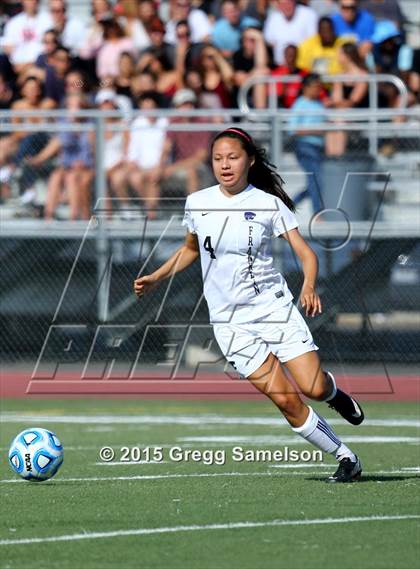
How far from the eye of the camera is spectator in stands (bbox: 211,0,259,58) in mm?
17234

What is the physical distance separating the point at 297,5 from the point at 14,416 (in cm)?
755

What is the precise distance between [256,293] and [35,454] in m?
1.61

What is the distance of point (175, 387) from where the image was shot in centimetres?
1490

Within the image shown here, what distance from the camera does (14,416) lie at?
12352 millimetres

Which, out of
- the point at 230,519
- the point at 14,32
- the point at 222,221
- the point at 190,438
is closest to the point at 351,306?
the point at 190,438

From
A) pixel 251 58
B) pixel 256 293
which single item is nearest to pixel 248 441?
pixel 256 293

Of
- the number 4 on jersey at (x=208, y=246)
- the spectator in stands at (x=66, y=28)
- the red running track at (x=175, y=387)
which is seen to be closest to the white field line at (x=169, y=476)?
the number 4 on jersey at (x=208, y=246)

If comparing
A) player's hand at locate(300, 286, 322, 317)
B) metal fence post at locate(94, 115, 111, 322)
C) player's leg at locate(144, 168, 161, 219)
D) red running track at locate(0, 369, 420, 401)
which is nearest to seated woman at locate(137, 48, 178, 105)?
metal fence post at locate(94, 115, 111, 322)

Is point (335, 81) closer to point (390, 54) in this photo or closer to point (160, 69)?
point (390, 54)

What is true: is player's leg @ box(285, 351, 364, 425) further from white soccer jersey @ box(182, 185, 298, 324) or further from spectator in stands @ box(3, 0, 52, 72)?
spectator in stands @ box(3, 0, 52, 72)

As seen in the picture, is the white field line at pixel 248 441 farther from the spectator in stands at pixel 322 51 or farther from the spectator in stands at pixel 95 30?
the spectator in stands at pixel 95 30

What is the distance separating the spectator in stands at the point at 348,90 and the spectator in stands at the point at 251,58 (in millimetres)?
1022

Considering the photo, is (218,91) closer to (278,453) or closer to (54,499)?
(278,453)

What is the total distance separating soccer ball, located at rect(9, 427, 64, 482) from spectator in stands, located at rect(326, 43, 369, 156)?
312 inches
